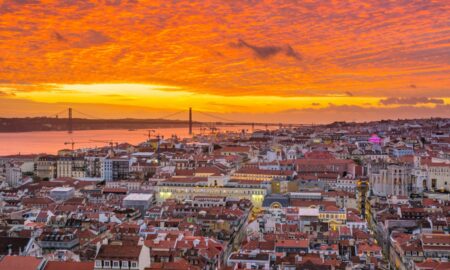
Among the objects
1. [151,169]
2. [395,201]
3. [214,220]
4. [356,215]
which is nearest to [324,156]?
[151,169]

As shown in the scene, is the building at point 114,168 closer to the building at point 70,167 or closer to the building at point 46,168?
the building at point 70,167

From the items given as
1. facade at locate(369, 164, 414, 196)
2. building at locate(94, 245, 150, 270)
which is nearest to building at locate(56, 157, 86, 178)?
facade at locate(369, 164, 414, 196)

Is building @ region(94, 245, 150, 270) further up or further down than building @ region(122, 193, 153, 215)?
further up

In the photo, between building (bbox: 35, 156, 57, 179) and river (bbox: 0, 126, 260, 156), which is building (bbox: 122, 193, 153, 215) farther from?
river (bbox: 0, 126, 260, 156)

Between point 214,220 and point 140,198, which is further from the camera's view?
point 140,198

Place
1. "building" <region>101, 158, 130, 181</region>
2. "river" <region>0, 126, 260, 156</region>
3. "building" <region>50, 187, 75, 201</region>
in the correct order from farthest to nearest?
"river" <region>0, 126, 260, 156</region>, "building" <region>101, 158, 130, 181</region>, "building" <region>50, 187, 75, 201</region>

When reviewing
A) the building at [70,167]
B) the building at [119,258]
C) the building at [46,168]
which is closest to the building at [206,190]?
the building at [70,167]

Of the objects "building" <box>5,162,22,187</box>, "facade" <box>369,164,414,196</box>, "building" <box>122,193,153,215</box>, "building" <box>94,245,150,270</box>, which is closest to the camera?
"building" <box>94,245,150,270</box>

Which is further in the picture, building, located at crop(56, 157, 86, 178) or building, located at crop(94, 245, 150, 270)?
building, located at crop(56, 157, 86, 178)

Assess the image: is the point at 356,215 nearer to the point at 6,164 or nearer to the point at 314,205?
the point at 314,205
